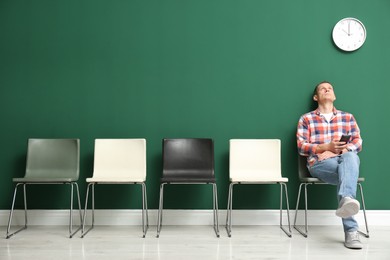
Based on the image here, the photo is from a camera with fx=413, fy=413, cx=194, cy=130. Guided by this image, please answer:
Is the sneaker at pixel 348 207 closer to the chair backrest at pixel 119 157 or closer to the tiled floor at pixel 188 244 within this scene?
the tiled floor at pixel 188 244

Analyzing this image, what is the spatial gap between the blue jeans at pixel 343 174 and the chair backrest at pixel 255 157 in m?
0.43

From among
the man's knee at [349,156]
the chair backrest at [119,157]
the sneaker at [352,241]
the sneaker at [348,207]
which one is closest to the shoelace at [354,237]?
the sneaker at [352,241]

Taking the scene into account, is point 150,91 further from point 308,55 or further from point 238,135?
point 308,55

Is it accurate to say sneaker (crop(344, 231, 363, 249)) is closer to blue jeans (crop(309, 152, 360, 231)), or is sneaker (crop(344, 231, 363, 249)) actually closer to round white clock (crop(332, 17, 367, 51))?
blue jeans (crop(309, 152, 360, 231))

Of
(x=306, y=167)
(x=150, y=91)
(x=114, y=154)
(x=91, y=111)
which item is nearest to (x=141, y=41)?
(x=150, y=91)

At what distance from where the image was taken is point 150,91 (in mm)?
4008

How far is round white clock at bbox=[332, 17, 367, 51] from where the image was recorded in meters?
4.00

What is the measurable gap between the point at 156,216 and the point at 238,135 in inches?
43.4

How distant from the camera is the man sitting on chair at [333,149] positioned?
308cm

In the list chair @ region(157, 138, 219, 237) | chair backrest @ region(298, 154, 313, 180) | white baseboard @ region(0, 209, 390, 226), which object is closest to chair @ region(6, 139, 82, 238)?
white baseboard @ region(0, 209, 390, 226)

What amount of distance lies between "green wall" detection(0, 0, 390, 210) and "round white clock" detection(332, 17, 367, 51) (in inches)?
2.6

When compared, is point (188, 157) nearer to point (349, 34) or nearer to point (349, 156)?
point (349, 156)

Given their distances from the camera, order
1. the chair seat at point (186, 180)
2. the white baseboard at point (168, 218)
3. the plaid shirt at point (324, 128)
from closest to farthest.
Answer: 1. the chair seat at point (186, 180)
2. the plaid shirt at point (324, 128)
3. the white baseboard at point (168, 218)

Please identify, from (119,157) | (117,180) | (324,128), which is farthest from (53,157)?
(324,128)
